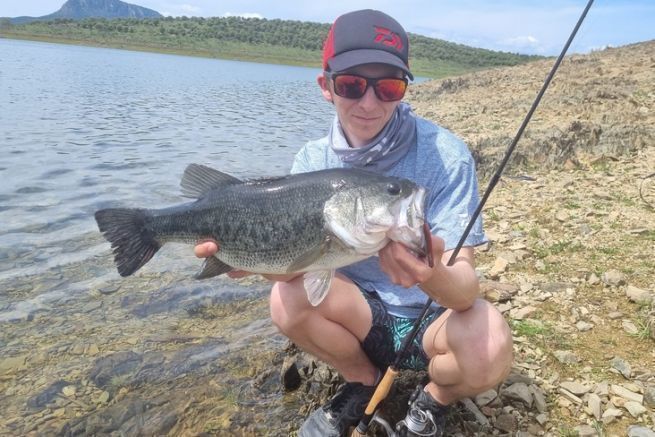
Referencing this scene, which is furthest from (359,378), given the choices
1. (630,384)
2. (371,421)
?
(630,384)

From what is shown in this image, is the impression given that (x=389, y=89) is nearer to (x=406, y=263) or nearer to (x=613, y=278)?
(x=406, y=263)

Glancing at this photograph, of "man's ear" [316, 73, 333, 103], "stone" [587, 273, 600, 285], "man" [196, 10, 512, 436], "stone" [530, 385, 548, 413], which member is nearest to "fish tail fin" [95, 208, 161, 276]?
"man" [196, 10, 512, 436]

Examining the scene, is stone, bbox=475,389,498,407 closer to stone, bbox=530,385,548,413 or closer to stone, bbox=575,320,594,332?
stone, bbox=530,385,548,413

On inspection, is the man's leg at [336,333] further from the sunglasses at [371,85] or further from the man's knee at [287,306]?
the sunglasses at [371,85]

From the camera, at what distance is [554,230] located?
21.1 ft

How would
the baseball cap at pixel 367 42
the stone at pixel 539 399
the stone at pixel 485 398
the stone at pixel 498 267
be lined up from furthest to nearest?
the stone at pixel 498 267, the stone at pixel 485 398, the stone at pixel 539 399, the baseball cap at pixel 367 42

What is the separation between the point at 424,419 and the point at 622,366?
1650mm

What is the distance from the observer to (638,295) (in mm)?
4480

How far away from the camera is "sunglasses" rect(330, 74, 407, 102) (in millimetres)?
3244

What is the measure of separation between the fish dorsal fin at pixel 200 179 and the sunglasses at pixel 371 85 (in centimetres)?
99

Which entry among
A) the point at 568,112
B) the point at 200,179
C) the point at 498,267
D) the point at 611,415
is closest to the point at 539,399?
the point at 611,415

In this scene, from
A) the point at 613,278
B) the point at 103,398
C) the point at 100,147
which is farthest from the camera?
the point at 100,147

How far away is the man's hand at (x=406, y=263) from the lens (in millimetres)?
2517

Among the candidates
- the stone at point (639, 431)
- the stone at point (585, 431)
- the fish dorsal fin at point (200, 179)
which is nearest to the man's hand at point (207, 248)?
the fish dorsal fin at point (200, 179)
